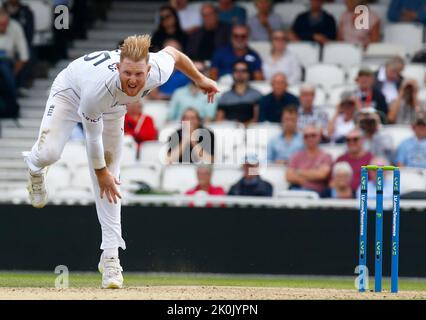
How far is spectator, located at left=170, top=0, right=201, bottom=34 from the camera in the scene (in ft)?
59.1

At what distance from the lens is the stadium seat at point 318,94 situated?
53.3ft

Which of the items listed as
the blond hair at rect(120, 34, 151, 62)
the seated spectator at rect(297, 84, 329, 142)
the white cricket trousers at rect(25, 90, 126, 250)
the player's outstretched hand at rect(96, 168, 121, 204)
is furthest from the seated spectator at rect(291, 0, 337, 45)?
the blond hair at rect(120, 34, 151, 62)

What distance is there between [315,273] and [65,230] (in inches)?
109

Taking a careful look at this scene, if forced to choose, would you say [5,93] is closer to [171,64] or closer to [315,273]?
[315,273]

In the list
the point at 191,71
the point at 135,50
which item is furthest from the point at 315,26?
the point at 135,50

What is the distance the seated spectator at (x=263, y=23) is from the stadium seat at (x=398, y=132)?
9.82ft

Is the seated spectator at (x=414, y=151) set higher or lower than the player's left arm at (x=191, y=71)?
lower

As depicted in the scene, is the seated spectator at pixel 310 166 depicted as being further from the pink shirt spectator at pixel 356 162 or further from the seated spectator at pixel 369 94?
the seated spectator at pixel 369 94

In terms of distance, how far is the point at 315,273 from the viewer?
13.9 m

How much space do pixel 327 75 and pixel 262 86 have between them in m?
0.90

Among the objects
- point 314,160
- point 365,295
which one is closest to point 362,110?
point 314,160

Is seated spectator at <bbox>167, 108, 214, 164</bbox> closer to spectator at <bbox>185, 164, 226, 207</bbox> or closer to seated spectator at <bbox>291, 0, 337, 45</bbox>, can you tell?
spectator at <bbox>185, 164, 226, 207</bbox>

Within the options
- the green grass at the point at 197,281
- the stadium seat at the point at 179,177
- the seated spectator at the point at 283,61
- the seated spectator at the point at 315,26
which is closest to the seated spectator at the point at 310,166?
the stadium seat at the point at 179,177

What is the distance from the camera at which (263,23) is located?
17.8 m
